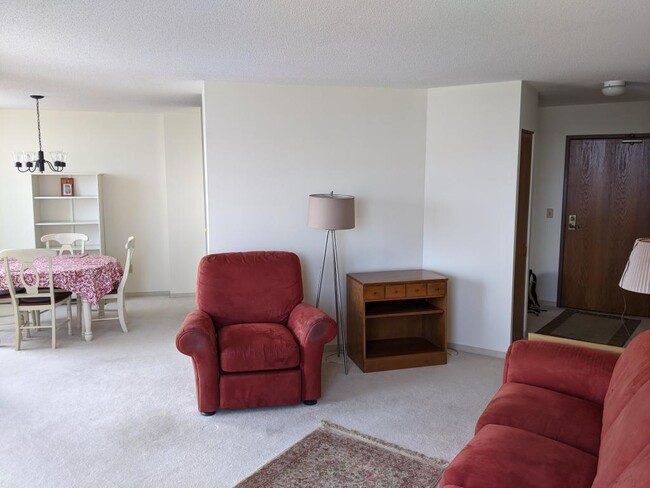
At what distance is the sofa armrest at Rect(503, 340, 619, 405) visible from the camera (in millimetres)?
2406

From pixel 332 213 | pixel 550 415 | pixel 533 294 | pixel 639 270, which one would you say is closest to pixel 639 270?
pixel 639 270

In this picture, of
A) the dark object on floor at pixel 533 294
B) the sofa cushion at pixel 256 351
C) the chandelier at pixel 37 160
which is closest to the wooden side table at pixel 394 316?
the sofa cushion at pixel 256 351

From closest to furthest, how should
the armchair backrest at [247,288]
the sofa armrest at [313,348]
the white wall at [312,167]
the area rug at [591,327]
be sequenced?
1. the sofa armrest at [313,348]
2. the armchair backrest at [247,288]
3. the white wall at [312,167]
4. the area rug at [591,327]

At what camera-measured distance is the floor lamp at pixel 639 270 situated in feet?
7.75

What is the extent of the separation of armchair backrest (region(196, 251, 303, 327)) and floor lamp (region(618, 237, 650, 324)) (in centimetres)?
224

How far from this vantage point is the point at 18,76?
4.00 metres

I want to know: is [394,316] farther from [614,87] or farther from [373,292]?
[614,87]

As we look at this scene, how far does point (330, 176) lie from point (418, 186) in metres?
0.83

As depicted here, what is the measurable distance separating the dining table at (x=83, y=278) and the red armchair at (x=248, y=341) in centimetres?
161

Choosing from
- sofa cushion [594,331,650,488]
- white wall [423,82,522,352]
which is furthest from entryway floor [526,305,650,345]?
sofa cushion [594,331,650,488]

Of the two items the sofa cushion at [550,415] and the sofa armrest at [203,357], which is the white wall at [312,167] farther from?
the sofa cushion at [550,415]

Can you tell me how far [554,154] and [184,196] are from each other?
14.6 feet

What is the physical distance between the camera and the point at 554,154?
5777 mm

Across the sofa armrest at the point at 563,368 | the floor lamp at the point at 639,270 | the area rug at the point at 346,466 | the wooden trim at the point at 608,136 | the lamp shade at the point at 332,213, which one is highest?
the wooden trim at the point at 608,136
